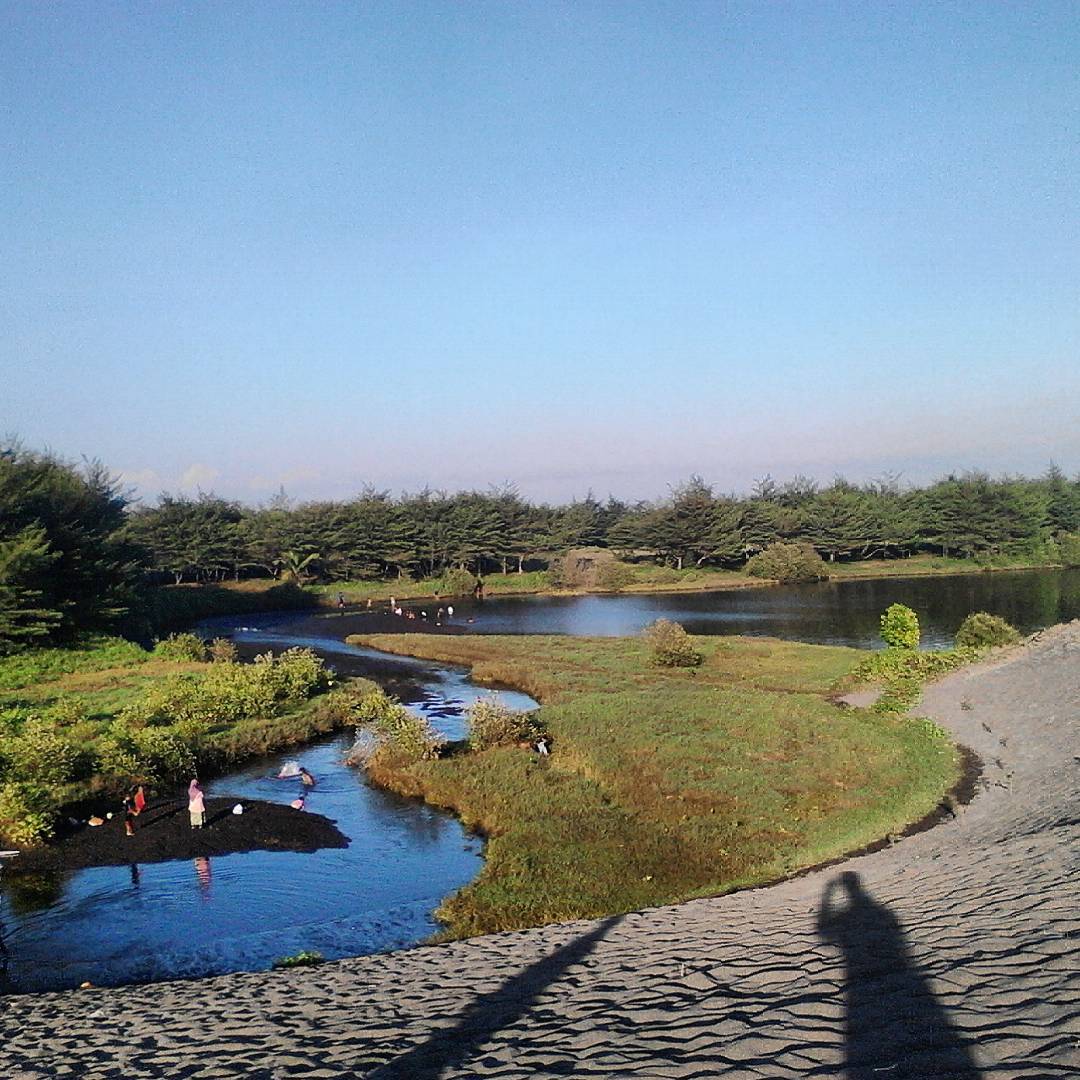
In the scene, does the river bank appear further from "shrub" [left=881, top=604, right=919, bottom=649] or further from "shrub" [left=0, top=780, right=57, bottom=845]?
"shrub" [left=0, top=780, right=57, bottom=845]

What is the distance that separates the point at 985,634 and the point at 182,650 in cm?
3973

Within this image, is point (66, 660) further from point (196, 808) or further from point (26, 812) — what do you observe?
point (196, 808)

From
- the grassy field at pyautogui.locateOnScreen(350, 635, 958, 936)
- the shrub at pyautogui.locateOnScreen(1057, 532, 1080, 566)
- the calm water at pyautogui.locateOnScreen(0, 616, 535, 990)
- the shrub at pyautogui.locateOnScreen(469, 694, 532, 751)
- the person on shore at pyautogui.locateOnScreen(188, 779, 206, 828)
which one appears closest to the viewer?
the calm water at pyautogui.locateOnScreen(0, 616, 535, 990)

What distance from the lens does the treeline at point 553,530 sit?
92.2 meters

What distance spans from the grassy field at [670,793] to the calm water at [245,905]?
1.12 meters

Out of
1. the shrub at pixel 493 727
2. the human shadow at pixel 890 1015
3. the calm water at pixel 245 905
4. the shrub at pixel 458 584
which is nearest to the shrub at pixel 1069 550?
the shrub at pixel 458 584

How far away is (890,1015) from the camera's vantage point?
7.89 metres

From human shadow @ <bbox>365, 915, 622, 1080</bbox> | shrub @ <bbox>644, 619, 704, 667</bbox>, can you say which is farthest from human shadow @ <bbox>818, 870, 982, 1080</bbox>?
shrub @ <bbox>644, 619, 704, 667</bbox>

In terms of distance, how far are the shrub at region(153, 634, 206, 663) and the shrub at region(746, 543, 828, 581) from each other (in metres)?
65.6

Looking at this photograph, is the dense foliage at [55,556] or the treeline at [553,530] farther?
the treeline at [553,530]

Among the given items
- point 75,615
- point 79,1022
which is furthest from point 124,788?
point 75,615

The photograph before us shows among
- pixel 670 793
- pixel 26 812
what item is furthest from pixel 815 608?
pixel 26 812

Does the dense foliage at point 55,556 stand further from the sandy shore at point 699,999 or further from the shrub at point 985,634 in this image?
the shrub at point 985,634

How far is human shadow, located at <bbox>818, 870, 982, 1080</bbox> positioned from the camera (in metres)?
6.81
